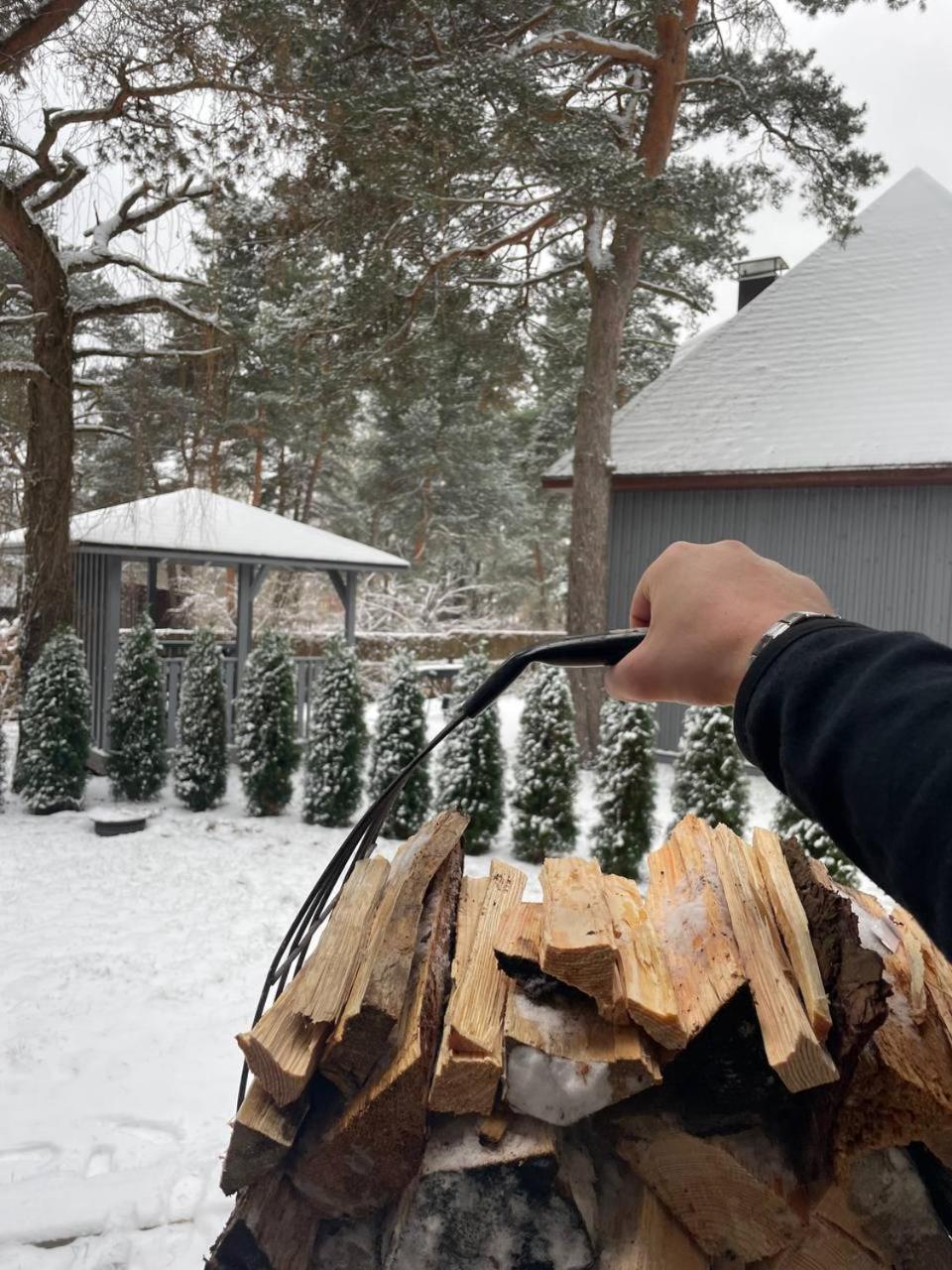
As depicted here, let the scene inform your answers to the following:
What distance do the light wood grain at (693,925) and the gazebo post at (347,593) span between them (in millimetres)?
8287

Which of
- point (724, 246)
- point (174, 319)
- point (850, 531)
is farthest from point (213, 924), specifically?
point (724, 246)

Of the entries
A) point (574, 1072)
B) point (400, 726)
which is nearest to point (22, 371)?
point (400, 726)

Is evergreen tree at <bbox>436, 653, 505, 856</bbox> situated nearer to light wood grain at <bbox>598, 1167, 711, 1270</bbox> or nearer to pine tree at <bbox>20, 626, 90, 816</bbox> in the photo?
pine tree at <bbox>20, 626, 90, 816</bbox>

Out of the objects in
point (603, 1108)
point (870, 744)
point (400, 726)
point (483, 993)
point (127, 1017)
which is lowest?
point (127, 1017)

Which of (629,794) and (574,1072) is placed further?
(629,794)

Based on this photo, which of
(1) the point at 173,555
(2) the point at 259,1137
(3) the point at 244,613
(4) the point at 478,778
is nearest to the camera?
(2) the point at 259,1137

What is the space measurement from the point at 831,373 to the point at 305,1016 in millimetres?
8049

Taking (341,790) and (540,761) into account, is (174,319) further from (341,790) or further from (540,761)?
(540,761)

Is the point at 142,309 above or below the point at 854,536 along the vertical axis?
above

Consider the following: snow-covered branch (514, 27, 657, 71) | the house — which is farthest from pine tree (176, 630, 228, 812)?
snow-covered branch (514, 27, 657, 71)

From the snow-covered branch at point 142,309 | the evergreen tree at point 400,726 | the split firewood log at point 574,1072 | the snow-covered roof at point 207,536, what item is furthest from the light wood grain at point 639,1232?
the snow-covered roof at point 207,536

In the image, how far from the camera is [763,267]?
10.0 m

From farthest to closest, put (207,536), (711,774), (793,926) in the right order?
(207,536), (711,774), (793,926)

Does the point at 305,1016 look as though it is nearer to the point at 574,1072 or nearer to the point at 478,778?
the point at 574,1072
